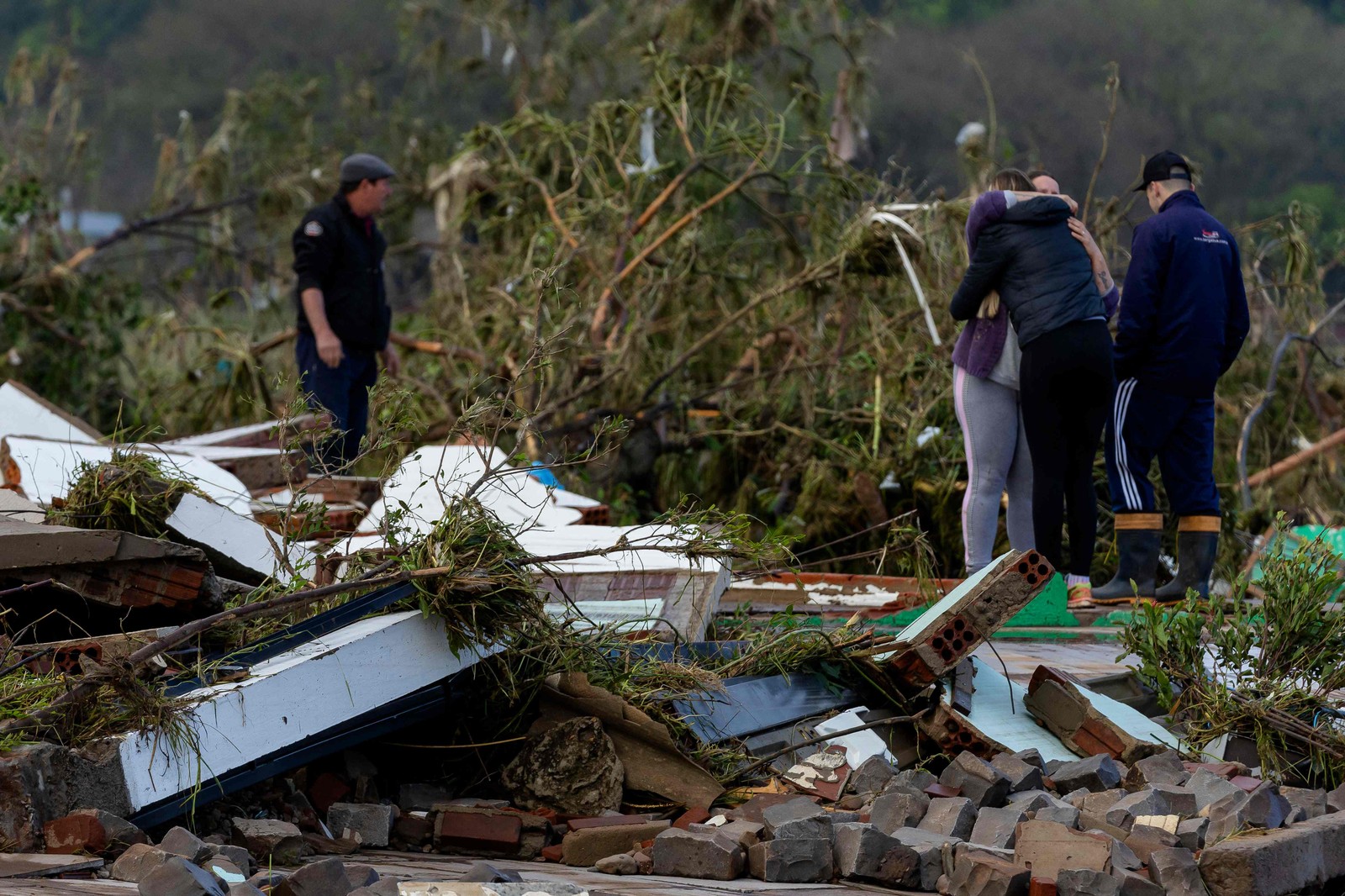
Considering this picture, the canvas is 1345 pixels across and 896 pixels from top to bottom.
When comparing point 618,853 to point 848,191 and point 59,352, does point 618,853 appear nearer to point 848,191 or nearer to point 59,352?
point 848,191

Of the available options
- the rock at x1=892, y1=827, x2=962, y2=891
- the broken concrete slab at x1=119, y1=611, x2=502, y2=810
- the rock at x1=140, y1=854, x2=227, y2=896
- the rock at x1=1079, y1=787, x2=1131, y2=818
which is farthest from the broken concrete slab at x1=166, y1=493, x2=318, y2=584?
the rock at x1=1079, y1=787, x2=1131, y2=818

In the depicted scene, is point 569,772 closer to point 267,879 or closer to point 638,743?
point 638,743

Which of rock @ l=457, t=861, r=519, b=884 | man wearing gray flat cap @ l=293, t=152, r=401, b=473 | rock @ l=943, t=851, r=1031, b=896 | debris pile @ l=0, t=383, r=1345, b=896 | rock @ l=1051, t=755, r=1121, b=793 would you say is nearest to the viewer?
rock @ l=457, t=861, r=519, b=884

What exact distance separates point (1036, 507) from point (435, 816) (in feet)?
9.42

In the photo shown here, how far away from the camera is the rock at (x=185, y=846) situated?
8.16 ft

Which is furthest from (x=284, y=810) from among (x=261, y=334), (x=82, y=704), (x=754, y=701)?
(x=261, y=334)

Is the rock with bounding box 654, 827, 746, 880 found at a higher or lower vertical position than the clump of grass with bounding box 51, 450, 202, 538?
lower

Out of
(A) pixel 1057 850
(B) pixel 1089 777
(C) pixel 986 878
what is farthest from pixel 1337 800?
(C) pixel 986 878

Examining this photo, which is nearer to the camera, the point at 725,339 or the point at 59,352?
the point at 725,339

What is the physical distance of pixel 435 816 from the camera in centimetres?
303

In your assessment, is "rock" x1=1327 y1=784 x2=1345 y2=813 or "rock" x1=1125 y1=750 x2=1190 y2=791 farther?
"rock" x1=1125 y1=750 x2=1190 y2=791

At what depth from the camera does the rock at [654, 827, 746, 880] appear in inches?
107

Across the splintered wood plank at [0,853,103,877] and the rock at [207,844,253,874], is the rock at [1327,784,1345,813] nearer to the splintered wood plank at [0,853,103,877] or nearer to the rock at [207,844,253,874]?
the rock at [207,844,253,874]

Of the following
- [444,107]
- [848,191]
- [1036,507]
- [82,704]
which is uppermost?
[444,107]
